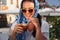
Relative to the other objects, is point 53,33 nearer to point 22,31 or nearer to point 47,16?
point 47,16

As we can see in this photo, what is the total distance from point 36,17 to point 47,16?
7.3 inches

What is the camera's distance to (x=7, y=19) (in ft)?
10.2

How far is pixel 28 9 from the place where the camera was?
10.0 feet

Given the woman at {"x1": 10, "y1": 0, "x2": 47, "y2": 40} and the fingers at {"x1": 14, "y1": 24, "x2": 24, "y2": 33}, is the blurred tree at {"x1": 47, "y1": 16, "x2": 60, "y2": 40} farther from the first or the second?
the fingers at {"x1": 14, "y1": 24, "x2": 24, "y2": 33}

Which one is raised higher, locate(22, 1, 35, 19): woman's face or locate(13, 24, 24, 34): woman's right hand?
locate(22, 1, 35, 19): woman's face

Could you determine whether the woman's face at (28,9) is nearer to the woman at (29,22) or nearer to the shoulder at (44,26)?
the woman at (29,22)

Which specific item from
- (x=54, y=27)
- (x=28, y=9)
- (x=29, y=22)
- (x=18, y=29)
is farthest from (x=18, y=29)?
(x=54, y=27)

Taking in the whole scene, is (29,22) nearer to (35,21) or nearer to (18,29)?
(35,21)

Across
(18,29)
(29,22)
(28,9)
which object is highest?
(28,9)

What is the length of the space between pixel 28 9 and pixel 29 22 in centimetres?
22

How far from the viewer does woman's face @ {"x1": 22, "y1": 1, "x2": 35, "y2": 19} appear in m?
3.06

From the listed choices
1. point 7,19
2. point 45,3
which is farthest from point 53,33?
point 7,19

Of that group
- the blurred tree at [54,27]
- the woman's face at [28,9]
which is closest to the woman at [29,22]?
the woman's face at [28,9]

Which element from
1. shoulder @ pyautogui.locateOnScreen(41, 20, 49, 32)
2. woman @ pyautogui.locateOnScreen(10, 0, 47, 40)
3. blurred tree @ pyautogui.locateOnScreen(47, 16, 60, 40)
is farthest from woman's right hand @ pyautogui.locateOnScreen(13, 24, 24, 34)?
blurred tree @ pyautogui.locateOnScreen(47, 16, 60, 40)
